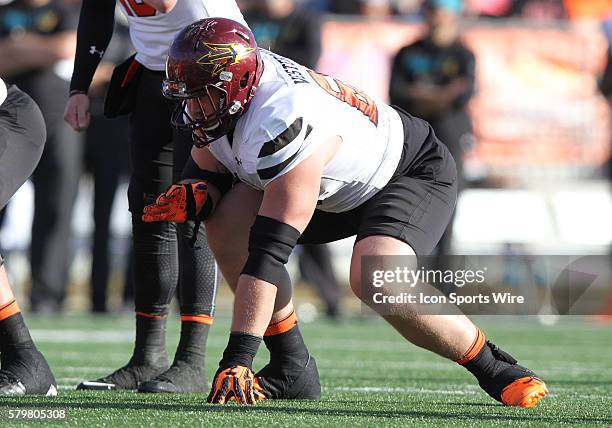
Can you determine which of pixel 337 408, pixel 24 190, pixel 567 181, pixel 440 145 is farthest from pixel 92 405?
pixel 567 181

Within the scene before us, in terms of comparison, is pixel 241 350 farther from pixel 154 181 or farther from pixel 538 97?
pixel 538 97

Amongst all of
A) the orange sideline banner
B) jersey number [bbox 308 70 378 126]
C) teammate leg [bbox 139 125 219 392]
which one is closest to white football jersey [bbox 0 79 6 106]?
teammate leg [bbox 139 125 219 392]

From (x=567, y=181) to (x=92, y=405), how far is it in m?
8.50

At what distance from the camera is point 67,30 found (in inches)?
350

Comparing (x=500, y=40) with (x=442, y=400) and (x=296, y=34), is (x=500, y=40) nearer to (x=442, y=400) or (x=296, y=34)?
(x=296, y=34)

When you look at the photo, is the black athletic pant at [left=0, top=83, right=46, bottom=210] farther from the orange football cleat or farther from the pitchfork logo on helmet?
the orange football cleat

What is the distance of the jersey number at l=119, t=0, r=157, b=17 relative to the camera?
4.55m

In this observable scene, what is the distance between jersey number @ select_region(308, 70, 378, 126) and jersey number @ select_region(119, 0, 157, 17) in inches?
30.2

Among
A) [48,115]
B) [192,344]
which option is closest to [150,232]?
[192,344]

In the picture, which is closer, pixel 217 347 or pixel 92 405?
pixel 92 405

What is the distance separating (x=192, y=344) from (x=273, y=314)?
424 mm

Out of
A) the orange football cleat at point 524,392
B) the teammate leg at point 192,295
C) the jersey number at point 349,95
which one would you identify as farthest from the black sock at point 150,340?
the orange football cleat at point 524,392

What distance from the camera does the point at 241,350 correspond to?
3.76 metres

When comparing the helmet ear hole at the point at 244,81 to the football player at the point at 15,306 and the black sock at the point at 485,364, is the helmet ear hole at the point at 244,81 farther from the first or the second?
the black sock at the point at 485,364
